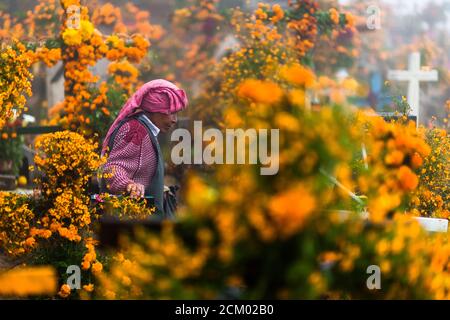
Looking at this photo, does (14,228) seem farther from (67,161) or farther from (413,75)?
(413,75)

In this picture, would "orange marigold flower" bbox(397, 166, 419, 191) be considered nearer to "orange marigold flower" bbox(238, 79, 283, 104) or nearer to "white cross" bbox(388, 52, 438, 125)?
"orange marigold flower" bbox(238, 79, 283, 104)

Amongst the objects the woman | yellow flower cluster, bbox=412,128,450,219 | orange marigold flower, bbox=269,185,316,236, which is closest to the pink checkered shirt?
the woman

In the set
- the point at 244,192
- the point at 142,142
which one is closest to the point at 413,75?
the point at 142,142

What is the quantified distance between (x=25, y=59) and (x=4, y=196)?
1.05 metres

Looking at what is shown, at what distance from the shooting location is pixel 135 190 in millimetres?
5766

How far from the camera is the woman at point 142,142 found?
594cm

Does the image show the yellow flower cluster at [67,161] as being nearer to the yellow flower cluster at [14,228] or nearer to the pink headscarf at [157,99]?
the yellow flower cluster at [14,228]

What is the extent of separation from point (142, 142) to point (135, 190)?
0.41m

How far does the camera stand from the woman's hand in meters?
5.73

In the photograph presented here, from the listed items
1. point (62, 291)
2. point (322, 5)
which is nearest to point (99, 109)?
point (62, 291)

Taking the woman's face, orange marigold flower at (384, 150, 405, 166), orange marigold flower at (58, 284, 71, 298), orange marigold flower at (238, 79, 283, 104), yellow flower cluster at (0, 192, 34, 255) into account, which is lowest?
orange marigold flower at (58, 284, 71, 298)

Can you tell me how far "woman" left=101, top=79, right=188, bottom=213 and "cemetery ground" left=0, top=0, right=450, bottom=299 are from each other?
13 centimetres
